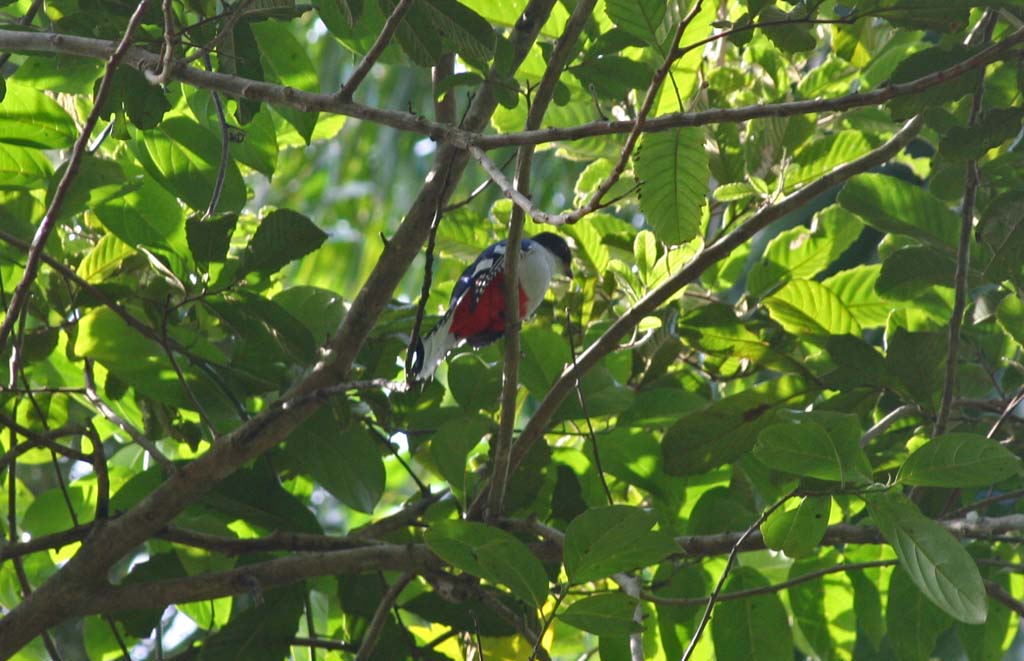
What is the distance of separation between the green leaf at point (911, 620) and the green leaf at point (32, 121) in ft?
6.05

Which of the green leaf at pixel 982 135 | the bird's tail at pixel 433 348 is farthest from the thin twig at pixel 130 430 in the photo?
the green leaf at pixel 982 135

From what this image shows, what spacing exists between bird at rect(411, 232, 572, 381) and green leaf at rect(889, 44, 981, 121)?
114cm

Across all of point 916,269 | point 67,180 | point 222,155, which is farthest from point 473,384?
point 67,180

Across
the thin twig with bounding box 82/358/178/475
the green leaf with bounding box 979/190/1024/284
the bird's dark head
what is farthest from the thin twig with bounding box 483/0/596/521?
the bird's dark head

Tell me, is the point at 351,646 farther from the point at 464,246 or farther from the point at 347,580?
the point at 464,246

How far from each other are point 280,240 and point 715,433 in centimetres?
94

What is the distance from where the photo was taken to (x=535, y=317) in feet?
10.1

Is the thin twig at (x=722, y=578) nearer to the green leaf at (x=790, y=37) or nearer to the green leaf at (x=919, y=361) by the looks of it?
the green leaf at (x=919, y=361)

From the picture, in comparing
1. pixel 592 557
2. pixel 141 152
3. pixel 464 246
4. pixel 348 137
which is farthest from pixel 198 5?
pixel 348 137

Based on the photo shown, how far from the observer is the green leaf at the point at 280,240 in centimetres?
214

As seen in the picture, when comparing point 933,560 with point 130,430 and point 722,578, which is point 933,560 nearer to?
point 722,578

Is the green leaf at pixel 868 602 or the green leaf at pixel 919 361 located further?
the green leaf at pixel 868 602

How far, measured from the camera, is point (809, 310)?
97.3 inches

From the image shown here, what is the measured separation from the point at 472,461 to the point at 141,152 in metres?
1.07
